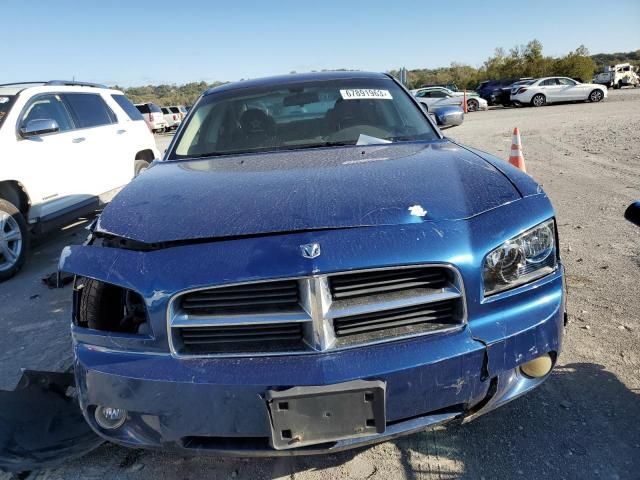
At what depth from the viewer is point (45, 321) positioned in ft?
13.2

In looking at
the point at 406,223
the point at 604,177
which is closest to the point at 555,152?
the point at 604,177

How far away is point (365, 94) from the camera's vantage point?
11.8 feet

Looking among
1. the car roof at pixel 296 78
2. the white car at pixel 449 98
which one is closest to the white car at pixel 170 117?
the white car at pixel 449 98

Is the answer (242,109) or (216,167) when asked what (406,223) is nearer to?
(216,167)

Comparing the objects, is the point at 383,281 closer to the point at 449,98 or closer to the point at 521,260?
the point at 521,260

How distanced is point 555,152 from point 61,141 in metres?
9.19

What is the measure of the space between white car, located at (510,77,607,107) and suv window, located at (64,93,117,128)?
25.4 m

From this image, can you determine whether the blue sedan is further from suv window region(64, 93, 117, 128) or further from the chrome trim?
suv window region(64, 93, 117, 128)

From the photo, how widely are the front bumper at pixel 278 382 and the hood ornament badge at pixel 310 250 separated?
14.0 inches

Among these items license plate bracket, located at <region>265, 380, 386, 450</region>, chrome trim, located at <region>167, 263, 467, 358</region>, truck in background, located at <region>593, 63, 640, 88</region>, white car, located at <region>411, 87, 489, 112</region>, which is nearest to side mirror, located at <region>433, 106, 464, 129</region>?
chrome trim, located at <region>167, 263, 467, 358</region>

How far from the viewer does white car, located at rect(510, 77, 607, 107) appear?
27078 millimetres

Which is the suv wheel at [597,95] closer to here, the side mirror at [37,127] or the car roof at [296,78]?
the car roof at [296,78]

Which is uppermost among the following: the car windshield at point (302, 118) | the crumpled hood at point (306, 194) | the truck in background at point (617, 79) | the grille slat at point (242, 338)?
the car windshield at point (302, 118)

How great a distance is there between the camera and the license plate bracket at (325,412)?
170 centimetres
